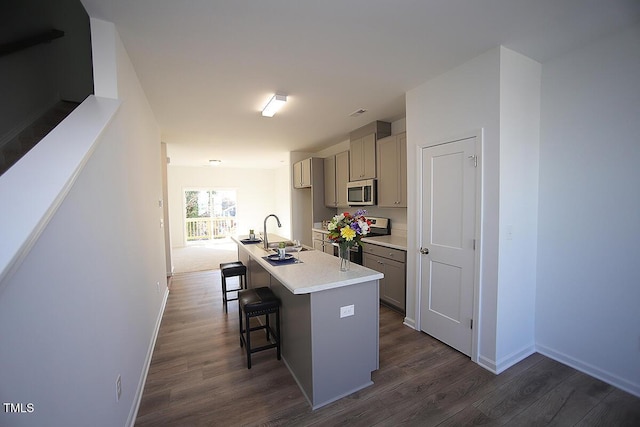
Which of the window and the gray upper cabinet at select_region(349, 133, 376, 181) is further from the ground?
the gray upper cabinet at select_region(349, 133, 376, 181)

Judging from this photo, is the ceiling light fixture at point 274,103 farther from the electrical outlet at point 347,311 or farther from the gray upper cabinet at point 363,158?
the electrical outlet at point 347,311

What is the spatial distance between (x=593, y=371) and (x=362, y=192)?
309 cm

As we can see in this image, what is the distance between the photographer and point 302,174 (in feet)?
19.7

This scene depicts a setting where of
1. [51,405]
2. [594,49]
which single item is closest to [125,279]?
[51,405]

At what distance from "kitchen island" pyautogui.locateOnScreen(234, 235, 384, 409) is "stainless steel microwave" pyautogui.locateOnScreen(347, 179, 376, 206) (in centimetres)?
208

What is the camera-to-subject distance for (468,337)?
242 centimetres

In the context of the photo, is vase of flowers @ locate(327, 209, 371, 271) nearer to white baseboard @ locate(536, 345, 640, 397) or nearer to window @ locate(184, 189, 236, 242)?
white baseboard @ locate(536, 345, 640, 397)

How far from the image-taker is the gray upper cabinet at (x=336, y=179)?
4.92 metres

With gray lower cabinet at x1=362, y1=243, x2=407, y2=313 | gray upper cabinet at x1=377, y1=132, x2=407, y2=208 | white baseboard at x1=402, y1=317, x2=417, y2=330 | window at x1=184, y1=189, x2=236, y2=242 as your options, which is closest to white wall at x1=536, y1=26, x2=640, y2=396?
white baseboard at x1=402, y1=317, x2=417, y2=330

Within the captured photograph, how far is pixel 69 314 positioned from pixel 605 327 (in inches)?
137

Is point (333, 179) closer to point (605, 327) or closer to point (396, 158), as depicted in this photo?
point (396, 158)

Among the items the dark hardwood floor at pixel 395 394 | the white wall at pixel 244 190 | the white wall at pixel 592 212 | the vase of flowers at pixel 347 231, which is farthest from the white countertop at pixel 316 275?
the white wall at pixel 244 190

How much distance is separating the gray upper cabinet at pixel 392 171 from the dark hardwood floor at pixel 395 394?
1844 millimetres

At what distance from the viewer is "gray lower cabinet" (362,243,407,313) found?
3236 millimetres
